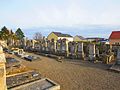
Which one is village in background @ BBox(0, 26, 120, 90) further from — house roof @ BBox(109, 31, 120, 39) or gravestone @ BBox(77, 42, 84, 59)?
house roof @ BBox(109, 31, 120, 39)

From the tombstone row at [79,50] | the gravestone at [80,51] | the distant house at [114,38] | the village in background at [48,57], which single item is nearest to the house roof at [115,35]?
the distant house at [114,38]

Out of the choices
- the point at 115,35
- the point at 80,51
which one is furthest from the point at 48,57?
the point at 115,35

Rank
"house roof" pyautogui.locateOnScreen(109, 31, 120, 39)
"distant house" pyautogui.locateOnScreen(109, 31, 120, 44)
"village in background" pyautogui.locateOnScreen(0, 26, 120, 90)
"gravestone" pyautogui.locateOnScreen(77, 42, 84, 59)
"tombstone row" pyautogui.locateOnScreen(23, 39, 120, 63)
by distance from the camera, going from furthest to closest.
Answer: "house roof" pyautogui.locateOnScreen(109, 31, 120, 39), "distant house" pyautogui.locateOnScreen(109, 31, 120, 44), "gravestone" pyautogui.locateOnScreen(77, 42, 84, 59), "tombstone row" pyautogui.locateOnScreen(23, 39, 120, 63), "village in background" pyautogui.locateOnScreen(0, 26, 120, 90)

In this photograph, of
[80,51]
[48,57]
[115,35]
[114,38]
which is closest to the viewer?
[80,51]

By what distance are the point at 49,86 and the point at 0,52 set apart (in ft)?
16.7

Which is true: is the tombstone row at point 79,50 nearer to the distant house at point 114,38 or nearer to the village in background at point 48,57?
the village in background at point 48,57

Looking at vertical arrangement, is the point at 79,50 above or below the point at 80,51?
above


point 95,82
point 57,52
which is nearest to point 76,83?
point 95,82

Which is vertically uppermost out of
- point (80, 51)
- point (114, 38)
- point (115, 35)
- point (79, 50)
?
point (115, 35)

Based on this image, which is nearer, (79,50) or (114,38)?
(79,50)

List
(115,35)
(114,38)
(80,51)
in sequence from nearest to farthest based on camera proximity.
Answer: (80,51) < (114,38) < (115,35)

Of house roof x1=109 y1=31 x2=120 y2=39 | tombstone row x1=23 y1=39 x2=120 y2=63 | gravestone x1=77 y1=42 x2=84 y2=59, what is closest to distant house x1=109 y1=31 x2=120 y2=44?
house roof x1=109 y1=31 x2=120 y2=39

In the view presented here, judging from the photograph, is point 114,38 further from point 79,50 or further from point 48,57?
point 48,57

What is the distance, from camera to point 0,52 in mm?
3273
